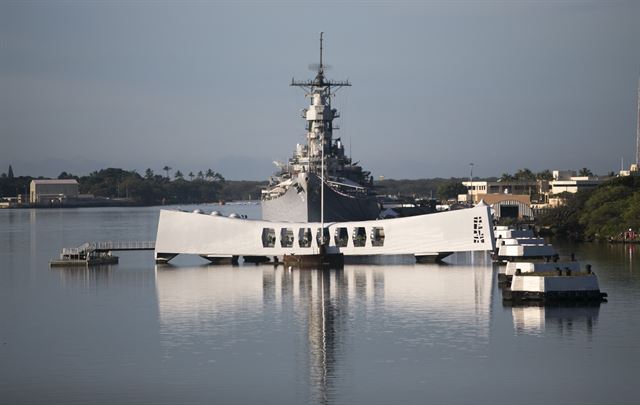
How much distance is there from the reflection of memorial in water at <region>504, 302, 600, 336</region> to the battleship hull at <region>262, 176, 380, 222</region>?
46.7m

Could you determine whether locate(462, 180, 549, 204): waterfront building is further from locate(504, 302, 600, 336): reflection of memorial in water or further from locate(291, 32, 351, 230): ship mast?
locate(504, 302, 600, 336): reflection of memorial in water

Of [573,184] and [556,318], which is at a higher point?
[573,184]

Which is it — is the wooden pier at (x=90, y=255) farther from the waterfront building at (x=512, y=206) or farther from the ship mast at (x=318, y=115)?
the waterfront building at (x=512, y=206)

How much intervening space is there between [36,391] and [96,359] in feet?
16.6

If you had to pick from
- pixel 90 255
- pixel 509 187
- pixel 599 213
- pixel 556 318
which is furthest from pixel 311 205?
pixel 509 187

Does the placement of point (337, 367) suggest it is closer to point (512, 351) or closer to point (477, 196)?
point (512, 351)

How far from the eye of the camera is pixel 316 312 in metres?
51.1


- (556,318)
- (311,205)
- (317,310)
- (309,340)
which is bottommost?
(309,340)

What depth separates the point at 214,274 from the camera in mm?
67688

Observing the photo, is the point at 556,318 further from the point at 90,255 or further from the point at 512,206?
the point at 512,206

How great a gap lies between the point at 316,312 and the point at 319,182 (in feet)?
152

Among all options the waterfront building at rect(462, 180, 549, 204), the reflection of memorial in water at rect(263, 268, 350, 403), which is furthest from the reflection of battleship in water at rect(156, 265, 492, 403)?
the waterfront building at rect(462, 180, 549, 204)

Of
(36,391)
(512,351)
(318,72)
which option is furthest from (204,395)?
(318,72)

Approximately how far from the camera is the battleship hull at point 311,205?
316 ft
